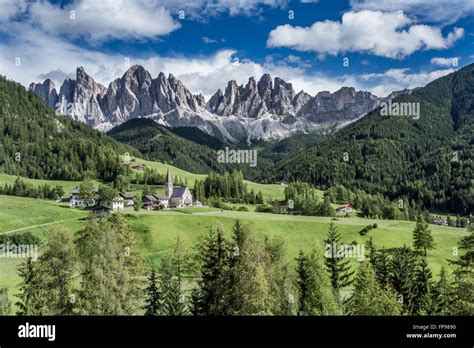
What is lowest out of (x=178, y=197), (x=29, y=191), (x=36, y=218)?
(x=36, y=218)

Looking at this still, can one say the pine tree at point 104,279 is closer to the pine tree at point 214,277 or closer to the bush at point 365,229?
the pine tree at point 214,277

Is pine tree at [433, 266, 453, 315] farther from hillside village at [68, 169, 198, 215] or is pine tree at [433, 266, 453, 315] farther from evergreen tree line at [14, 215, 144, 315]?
hillside village at [68, 169, 198, 215]

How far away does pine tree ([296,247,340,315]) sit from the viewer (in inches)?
1594

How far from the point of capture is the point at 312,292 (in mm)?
42875

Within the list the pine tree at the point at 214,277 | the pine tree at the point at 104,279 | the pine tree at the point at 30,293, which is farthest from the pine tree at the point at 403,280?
the pine tree at the point at 30,293

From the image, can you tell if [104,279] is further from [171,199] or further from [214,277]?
[171,199]

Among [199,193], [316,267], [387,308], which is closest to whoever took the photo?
[387,308]

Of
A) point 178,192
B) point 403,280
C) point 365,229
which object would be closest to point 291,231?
point 365,229

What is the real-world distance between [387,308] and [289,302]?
1008 cm
